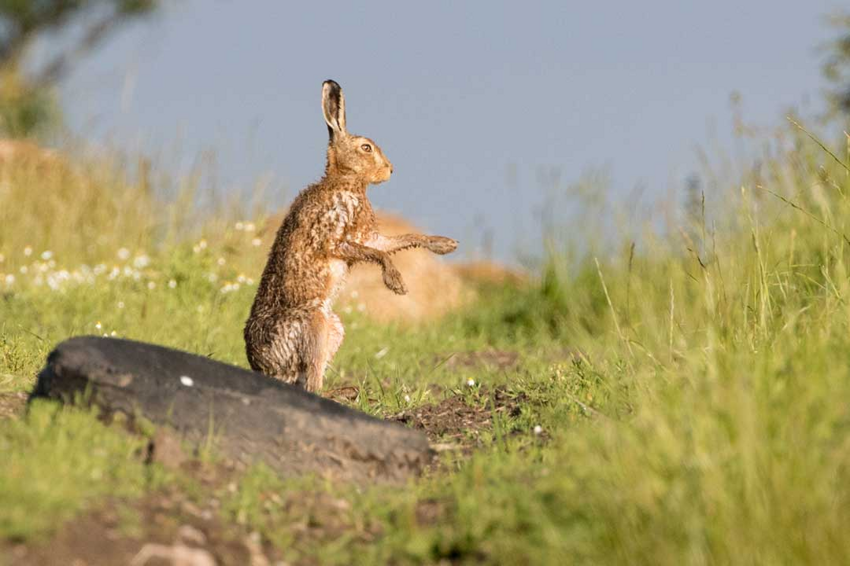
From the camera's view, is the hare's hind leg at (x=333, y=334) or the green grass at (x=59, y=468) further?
the hare's hind leg at (x=333, y=334)

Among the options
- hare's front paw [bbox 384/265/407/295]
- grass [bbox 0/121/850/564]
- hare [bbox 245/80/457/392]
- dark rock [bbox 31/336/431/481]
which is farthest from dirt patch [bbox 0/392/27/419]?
hare's front paw [bbox 384/265/407/295]

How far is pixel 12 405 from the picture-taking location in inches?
246

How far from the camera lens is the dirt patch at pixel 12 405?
236 inches

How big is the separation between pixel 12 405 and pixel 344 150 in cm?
280

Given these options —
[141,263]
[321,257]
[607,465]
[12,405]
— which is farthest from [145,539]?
[141,263]

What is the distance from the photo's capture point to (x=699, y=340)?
634 centimetres

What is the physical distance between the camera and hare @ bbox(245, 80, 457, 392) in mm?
6926

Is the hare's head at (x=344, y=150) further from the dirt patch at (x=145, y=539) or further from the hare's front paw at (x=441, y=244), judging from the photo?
the dirt patch at (x=145, y=539)

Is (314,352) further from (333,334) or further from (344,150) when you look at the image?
(344,150)

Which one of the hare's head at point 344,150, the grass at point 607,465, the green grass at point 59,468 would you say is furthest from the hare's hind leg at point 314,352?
the green grass at point 59,468

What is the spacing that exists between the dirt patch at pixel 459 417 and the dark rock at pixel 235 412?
0.77 m

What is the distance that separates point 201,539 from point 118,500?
1.32ft

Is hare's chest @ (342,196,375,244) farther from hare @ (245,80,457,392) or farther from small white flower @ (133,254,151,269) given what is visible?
small white flower @ (133,254,151,269)

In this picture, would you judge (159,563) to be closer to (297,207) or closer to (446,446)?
(446,446)
